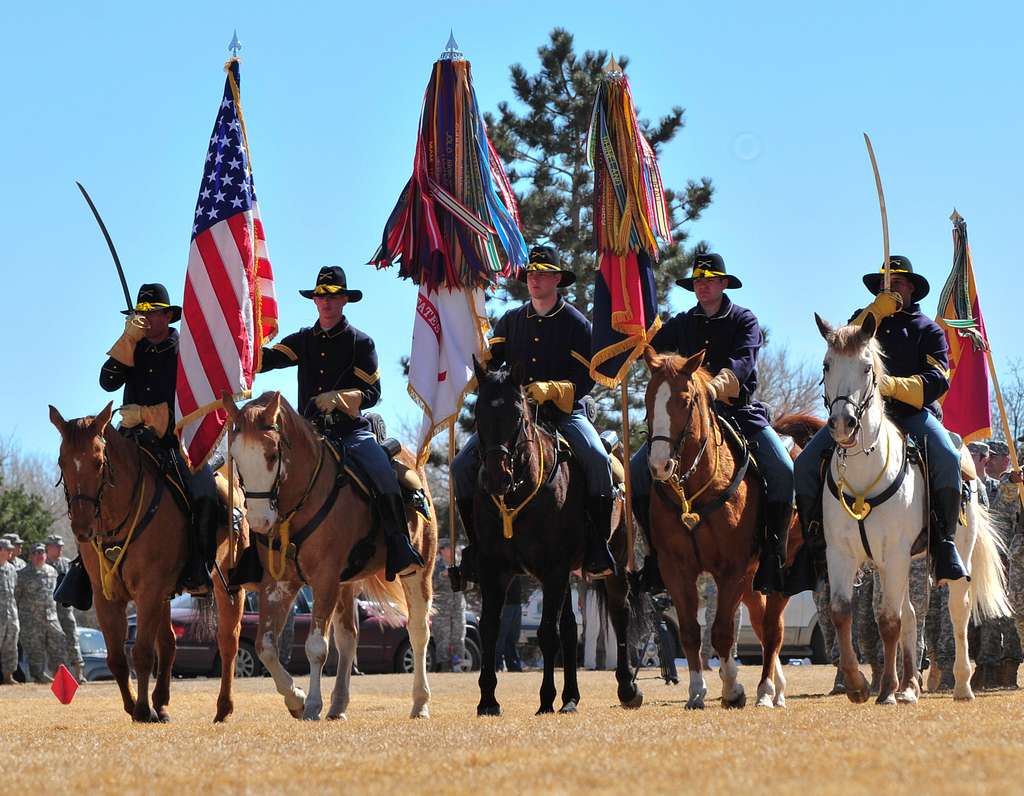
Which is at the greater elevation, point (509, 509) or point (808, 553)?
point (509, 509)

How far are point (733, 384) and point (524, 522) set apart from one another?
2093mm

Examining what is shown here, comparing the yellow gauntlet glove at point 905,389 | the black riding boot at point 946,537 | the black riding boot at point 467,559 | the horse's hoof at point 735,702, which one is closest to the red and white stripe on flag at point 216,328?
the black riding boot at point 467,559

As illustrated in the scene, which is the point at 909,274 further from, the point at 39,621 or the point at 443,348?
the point at 39,621

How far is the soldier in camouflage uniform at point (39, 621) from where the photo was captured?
27578 millimetres

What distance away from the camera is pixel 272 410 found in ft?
41.3

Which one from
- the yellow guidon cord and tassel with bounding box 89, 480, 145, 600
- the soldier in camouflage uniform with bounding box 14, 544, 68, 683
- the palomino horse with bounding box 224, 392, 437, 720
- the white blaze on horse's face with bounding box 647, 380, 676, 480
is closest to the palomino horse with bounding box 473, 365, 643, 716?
the white blaze on horse's face with bounding box 647, 380, 676, 480

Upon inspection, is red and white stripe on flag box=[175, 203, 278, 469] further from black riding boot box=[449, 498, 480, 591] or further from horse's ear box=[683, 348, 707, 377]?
horse's ear box=[683, 348, 707, 377]

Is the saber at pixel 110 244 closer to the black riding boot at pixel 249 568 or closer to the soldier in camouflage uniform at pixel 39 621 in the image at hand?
the black riding boot at pixel 249 568

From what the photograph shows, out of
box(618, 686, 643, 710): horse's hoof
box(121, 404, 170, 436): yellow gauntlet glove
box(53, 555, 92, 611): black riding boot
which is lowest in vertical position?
box(618, 686, 643, 710): horse's hoof

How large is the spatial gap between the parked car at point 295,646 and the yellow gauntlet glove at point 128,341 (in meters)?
12.0

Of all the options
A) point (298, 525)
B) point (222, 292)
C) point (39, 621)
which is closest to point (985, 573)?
point (298, 525)

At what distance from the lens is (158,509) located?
13.5 m

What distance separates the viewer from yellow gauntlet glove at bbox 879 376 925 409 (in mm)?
12586

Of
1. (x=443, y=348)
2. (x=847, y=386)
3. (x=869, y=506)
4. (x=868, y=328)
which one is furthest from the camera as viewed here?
(x=443, y=348)
